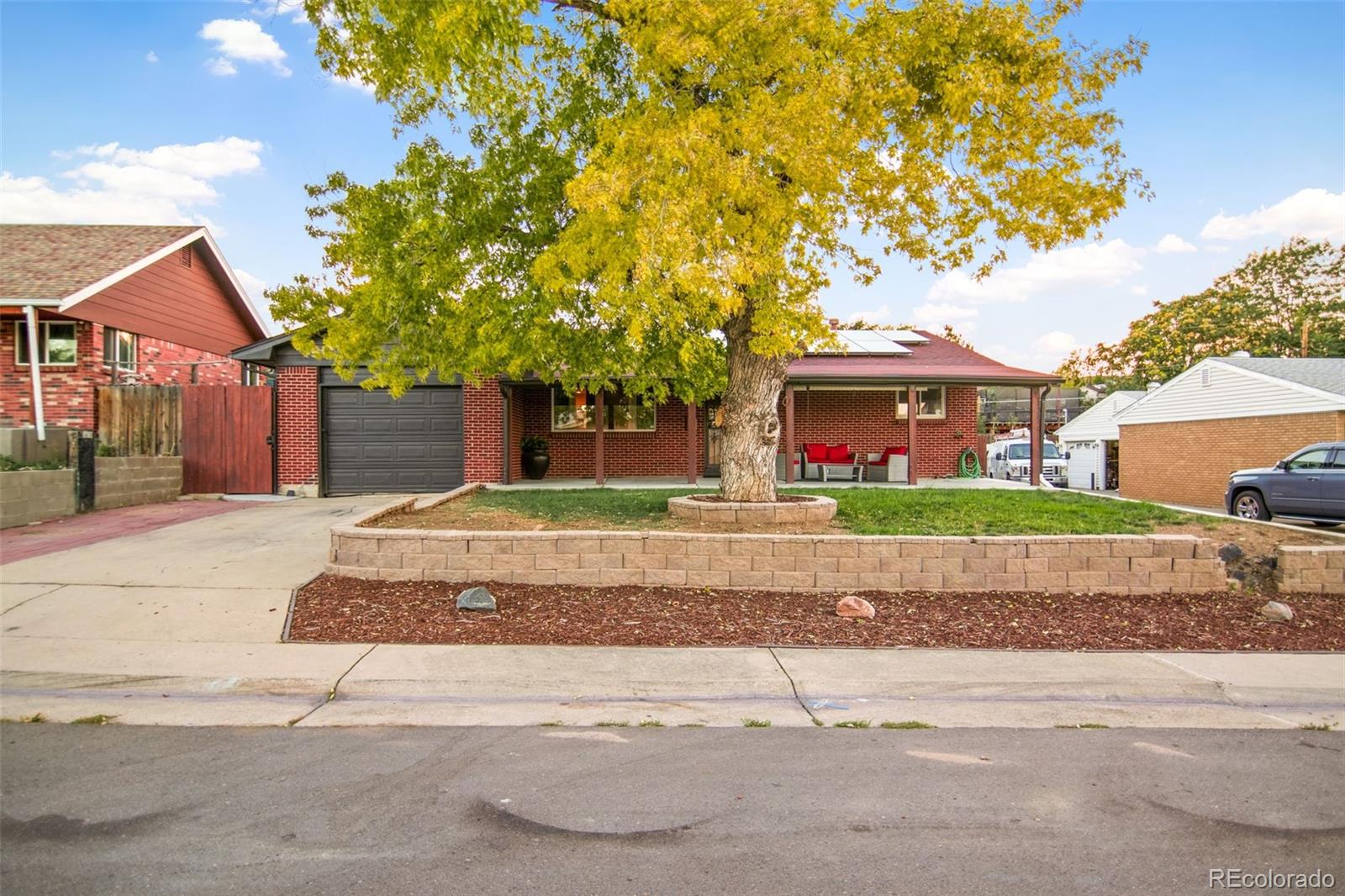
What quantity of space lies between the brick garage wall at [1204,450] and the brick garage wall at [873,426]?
29.6 feet

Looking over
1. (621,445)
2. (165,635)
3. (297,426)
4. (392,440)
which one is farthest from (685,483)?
(165,635)

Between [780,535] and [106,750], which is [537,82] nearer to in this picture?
[780,535]

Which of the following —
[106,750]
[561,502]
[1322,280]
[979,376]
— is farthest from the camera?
[1322,280]

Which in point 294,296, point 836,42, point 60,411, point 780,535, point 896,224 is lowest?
point 780,535

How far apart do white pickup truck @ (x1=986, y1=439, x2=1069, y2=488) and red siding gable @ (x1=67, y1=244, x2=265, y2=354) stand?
85.7 feet

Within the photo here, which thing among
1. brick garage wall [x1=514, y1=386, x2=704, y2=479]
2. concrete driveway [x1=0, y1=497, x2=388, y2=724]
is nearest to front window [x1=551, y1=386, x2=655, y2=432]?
brick garage wall [x1=514, y1=386, x2=704, y2=479]

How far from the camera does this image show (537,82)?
30.4ft

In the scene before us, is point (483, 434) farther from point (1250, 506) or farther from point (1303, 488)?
point (1303, 488)

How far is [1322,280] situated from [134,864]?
52.0 m

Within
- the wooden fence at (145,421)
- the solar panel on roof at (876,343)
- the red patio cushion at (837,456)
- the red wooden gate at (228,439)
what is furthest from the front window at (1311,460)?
the wooden fence at (145,421)

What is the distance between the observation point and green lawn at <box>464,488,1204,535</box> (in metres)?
8.51

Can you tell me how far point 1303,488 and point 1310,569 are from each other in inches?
329

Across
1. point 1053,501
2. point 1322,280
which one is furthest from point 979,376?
point 1322,280

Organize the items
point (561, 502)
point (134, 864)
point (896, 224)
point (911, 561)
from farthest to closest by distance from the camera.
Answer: point (561, 502)
point (896, 224)
point (911, 561)
point (134, 864)
